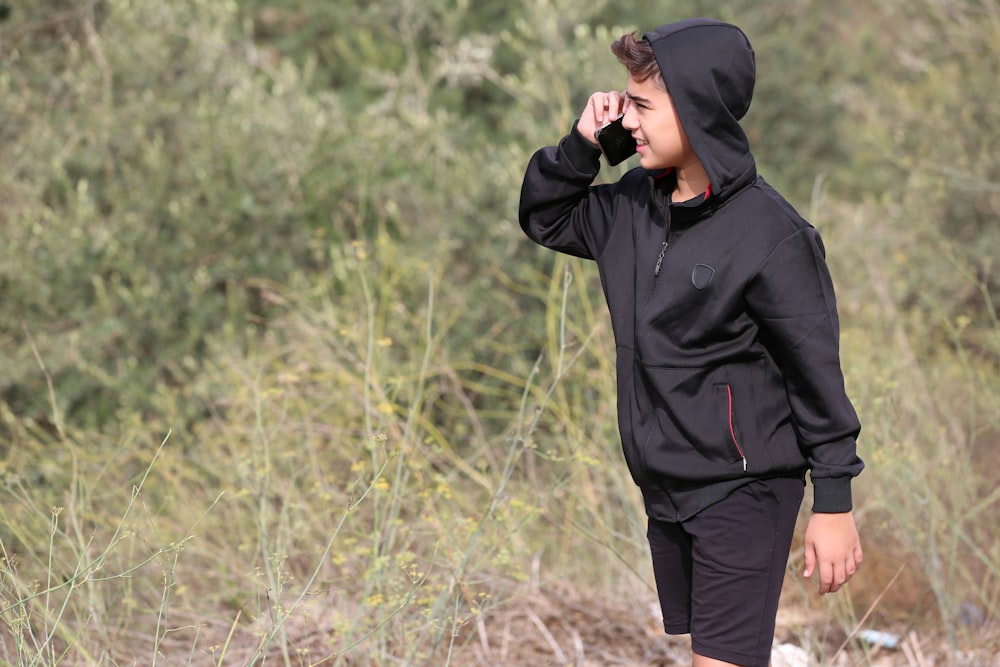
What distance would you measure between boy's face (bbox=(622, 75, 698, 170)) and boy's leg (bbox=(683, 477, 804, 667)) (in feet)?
2.05

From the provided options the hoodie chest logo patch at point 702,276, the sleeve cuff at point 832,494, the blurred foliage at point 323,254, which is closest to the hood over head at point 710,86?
the hoodie chest logo patch at point 702,276

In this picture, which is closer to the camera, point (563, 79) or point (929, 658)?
point (929, 658)

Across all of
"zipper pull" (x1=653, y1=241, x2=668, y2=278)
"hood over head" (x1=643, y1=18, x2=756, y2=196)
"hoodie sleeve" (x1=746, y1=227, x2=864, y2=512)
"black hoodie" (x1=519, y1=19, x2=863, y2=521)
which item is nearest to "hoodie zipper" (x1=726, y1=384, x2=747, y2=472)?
"black hoodie" (x1=519, y1=19, x2=863, y2=521)

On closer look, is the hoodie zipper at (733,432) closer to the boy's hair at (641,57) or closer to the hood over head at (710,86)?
the hood over head at (710,86)

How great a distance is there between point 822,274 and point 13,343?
446cm

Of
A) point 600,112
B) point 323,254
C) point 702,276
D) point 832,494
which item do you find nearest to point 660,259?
point 702,276

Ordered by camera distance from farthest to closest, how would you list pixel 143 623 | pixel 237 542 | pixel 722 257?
pixel 237 542
pixel 143 623
pixel 722 257

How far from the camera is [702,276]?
6.63 feet

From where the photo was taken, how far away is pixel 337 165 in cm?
643

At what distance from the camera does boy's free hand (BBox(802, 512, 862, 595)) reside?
79.6 inches

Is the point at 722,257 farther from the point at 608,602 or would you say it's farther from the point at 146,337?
the point at 146,337

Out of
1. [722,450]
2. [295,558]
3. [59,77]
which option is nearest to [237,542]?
[295,558]

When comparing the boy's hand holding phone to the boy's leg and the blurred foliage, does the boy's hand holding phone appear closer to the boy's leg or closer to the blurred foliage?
the boy's leg

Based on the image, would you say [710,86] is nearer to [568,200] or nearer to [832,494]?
[568,200]
